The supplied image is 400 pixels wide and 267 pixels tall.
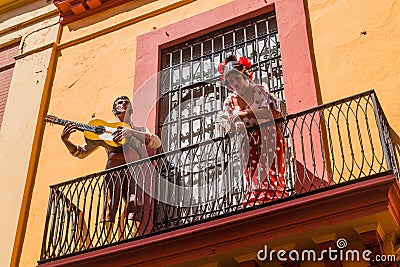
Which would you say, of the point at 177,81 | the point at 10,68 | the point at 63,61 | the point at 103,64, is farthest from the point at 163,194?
the point at 10,68

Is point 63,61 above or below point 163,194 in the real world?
above

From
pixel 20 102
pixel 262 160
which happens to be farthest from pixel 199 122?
pixel 20 102

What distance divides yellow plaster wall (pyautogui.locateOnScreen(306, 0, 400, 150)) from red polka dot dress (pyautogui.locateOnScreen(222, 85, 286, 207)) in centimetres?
97

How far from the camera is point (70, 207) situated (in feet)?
23.5

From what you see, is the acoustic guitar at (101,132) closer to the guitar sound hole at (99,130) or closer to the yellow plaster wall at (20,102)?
the guitar sound hole at (99,130)

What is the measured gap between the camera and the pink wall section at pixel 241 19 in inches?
293

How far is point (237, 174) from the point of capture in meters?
6.98

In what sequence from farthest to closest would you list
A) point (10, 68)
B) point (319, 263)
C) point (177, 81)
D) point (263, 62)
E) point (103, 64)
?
point (10, 68) < point (103, 64) < point (177, 81) < point (263, 62) < point (319, 263)

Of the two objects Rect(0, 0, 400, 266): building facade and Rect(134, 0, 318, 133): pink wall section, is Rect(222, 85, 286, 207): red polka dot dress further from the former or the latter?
Result: Rect(134, 0, 318, 133): pink wall section

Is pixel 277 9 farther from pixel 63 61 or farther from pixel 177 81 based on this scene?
pixel 63 61

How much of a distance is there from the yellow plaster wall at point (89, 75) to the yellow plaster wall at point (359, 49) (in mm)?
1769

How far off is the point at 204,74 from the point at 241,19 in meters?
0.85

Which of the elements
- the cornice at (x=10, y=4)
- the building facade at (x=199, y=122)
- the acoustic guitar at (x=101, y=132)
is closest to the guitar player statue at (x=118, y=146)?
the acoustic guitar at (x=101, y=132)

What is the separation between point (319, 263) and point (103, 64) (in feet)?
14.7
